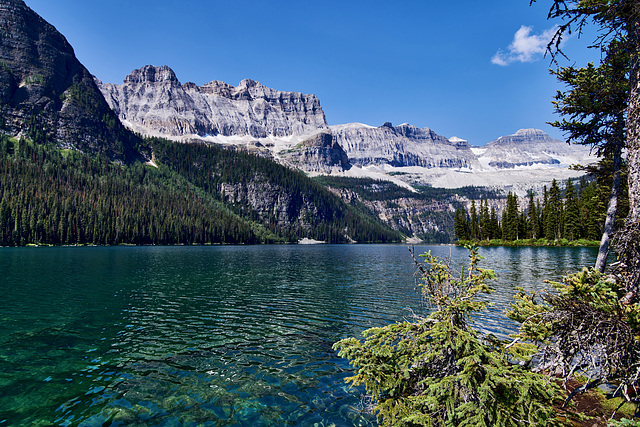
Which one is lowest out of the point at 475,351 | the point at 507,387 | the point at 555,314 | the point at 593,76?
the point at 507,387

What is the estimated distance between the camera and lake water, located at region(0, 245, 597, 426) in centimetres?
1387

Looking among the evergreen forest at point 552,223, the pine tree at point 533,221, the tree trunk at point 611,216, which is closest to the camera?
the tree trunk at point 611,216

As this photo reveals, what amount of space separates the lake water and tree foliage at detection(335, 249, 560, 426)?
3.32m

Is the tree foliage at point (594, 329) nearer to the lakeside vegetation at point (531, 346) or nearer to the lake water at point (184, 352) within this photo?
the lakeside vegetation at point (531, 346)

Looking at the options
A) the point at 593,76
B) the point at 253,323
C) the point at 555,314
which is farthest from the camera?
the point at 253,323

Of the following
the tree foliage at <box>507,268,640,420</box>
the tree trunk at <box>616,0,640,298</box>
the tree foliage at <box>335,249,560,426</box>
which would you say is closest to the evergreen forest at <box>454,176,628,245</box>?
the tree trunk at <box>616,0,640,298</box>

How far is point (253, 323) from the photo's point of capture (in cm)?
2880

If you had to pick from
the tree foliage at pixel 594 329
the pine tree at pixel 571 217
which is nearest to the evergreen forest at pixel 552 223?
the pine tree at pixel 571 217

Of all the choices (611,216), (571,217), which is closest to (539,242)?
(571,217)

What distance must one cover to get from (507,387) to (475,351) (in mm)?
1061

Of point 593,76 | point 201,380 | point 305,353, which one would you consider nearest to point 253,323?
point 305,353

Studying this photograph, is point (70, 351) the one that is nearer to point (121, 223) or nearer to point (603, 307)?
point (603, 307)

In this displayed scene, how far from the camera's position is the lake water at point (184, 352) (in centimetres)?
1387

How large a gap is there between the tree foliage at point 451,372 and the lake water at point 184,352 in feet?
10.9
